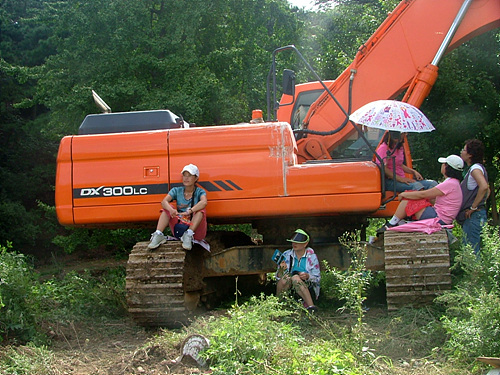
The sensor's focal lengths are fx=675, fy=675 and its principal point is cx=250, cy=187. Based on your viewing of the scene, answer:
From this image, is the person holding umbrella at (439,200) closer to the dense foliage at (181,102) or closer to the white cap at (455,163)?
the white cap at (455,163)

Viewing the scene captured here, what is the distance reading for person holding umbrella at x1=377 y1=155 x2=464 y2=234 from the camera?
22.4 ft

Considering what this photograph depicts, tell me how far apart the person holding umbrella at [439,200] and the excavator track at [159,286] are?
2.17 metres

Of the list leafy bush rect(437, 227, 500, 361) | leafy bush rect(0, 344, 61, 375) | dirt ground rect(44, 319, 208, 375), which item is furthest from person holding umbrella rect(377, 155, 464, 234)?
leafy bush rect(0, 344, 61, 375)

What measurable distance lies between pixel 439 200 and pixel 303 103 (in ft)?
9.65

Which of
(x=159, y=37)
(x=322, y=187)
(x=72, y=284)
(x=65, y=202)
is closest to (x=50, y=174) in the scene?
(x=159, y=37)

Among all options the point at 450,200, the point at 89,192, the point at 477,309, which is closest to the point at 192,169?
the point at 89,192

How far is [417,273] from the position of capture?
6.21m

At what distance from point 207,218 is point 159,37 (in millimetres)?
8980

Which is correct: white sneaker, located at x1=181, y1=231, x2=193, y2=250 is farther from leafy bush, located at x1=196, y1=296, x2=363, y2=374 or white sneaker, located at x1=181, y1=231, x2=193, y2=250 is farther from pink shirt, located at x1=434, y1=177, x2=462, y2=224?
pink shirt, located at x1=434, y1=177, x2=462, y2=224

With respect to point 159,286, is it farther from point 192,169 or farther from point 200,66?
point 200,66

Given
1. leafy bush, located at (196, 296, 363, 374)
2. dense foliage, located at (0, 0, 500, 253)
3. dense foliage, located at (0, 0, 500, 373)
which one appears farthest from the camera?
dense foliage, located at (0, 0, 500, 253)

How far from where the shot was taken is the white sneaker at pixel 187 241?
259 inches

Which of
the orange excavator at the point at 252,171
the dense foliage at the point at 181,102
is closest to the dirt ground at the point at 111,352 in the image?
the dense foliage at the point at 181,102

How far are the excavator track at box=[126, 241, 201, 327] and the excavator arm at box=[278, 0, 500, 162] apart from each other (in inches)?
84.8
